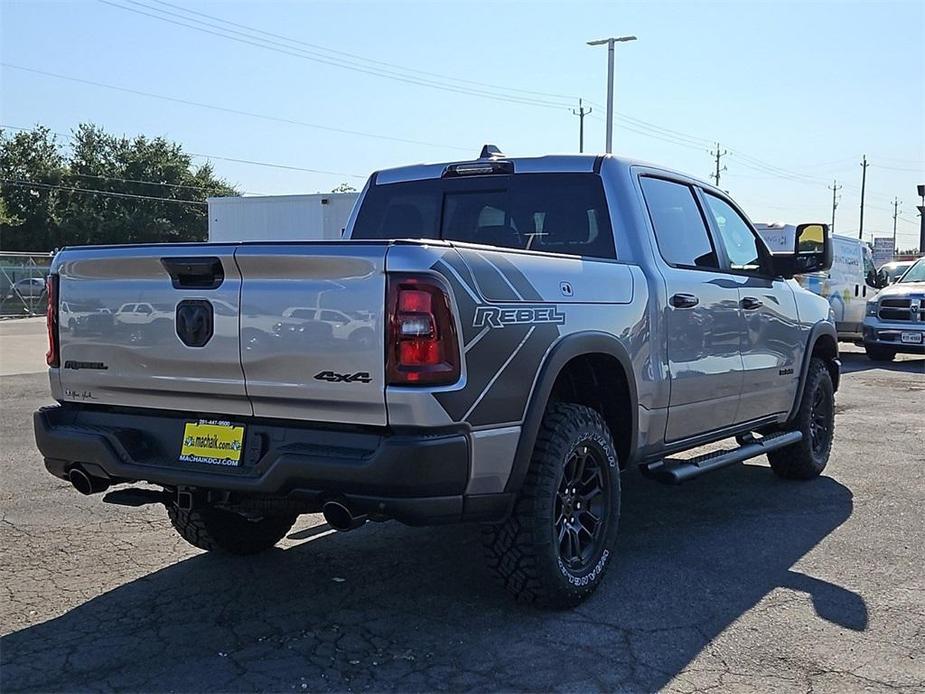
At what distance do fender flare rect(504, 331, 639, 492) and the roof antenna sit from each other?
1.65m

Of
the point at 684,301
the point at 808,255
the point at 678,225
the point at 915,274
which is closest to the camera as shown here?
the point at 684,301

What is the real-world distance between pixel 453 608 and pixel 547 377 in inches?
44.8

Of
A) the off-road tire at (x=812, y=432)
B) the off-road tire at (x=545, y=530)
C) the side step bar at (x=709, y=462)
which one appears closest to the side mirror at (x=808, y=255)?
the off-road tire at (x=812, y=432)

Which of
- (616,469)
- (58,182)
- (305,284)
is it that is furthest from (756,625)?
(58,182)

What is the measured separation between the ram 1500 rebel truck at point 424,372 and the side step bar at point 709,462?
0.02 metres

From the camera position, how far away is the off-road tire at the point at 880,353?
641 inches

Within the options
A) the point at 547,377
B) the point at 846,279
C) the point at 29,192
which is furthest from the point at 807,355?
the point at 29,192

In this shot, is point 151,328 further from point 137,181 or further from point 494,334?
point 137,181

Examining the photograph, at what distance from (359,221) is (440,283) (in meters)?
2.46

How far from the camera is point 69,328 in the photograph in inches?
160

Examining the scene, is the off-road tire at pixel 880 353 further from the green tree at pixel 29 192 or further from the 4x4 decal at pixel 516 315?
the green tree at pixel 29 192

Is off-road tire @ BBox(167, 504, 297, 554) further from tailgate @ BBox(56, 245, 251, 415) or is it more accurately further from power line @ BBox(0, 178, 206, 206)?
power line @ BBox(0, 178, 206, 206)

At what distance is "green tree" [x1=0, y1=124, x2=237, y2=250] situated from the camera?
5747 cm

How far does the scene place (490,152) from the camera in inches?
220
